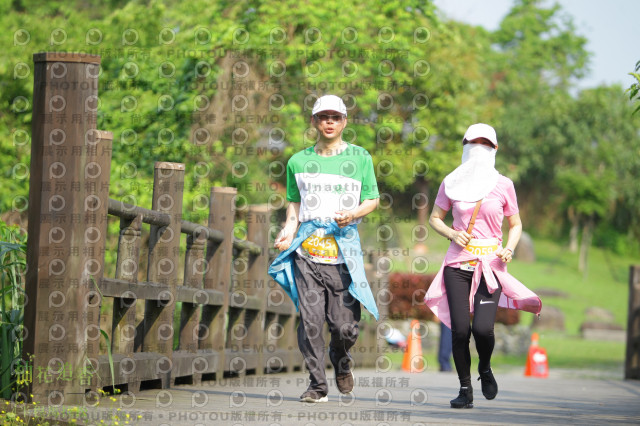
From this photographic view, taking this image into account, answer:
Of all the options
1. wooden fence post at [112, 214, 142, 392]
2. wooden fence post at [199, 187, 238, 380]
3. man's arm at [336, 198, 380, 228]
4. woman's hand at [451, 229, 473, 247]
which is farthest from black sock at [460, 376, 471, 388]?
wooden fence post at [199, 187, 238, 380]

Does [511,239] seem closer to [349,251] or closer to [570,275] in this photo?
[349,251]

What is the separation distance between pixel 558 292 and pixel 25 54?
94.6 ft

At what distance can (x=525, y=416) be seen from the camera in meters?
6.17

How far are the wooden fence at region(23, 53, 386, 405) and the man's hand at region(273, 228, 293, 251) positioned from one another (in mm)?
836

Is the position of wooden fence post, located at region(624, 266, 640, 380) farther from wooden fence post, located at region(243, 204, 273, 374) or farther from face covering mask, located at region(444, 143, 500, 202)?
face covering mask, located at region(444, 143, 500, 202)

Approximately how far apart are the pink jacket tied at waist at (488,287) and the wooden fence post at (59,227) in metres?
2.47

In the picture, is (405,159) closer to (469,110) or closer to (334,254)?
(469,110)

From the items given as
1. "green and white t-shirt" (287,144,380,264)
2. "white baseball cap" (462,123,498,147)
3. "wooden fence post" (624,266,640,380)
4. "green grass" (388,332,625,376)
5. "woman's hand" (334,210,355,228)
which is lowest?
"green grass" (388,332,625,376)

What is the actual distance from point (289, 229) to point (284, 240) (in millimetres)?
107

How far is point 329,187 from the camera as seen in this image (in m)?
6.71

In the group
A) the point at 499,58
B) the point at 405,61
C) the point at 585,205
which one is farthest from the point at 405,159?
the point at 499,58

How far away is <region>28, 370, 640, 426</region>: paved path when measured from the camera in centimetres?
541

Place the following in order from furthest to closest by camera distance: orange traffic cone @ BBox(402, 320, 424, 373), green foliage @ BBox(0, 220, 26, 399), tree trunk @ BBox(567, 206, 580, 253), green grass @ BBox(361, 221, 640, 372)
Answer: tree trunk @ BBox(567, 206, 580, 253)
green grass @ BBox(361, 221, 640, 372)
orange traffic cone @ BBox(402, 320, 424, 373)
green foliage @ BBox(0, 220, 26, 399)

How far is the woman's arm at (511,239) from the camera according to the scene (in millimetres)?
6625
